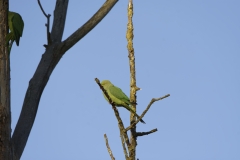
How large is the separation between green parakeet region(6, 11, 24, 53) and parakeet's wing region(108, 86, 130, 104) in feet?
4.99

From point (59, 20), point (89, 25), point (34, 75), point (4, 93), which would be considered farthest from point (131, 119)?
point (59, 20)

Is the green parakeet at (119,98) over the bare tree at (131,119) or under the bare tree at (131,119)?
over

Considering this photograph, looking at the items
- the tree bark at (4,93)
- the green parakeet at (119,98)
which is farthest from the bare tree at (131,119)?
the green parakeet at (119,98)

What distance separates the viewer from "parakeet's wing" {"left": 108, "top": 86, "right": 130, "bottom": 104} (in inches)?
222

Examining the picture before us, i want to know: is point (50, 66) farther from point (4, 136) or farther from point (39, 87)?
point (4, 136)

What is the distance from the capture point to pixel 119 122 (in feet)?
10.7

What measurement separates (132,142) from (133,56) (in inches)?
27.5

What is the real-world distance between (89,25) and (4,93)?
1748mm

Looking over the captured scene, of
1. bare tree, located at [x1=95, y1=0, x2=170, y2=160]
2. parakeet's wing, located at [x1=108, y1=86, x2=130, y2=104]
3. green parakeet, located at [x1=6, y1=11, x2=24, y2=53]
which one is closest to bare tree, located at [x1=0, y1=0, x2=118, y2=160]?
green parakeet, located at [x1=6, y1=11, x2=24, y2=53]

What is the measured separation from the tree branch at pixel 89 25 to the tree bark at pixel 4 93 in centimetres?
98

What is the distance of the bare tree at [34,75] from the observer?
4.41m

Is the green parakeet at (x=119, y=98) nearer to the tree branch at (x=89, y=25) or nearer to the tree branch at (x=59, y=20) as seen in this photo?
the tree branch at (x=89, y=25)

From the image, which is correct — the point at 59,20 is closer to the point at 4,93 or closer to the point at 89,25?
the point at 89,25

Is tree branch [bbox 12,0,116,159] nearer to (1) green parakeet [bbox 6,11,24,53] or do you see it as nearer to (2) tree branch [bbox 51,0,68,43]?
(2) tree branch [bbox 51,0,68,43]
